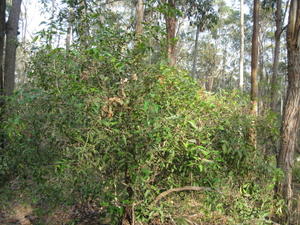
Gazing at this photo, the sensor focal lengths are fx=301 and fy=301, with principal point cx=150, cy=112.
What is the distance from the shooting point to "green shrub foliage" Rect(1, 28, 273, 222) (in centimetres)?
240

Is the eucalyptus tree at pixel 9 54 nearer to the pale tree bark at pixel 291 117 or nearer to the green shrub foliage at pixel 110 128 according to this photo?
the green shrub foliage at pixel 110 128

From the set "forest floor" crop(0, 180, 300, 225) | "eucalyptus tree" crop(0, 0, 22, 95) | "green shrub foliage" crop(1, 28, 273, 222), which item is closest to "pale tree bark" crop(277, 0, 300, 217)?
"forest floor" crop(0, 180, 300, 225)

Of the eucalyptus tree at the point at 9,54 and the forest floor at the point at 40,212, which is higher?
the eucalyptus tree at the point at 9,54

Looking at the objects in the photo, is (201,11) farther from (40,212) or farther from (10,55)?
(40,212)

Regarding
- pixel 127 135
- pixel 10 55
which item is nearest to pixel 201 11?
pixel 10 55

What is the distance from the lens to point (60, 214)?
376 cm

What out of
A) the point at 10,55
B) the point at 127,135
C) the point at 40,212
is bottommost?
the point at 40,212

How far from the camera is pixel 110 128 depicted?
8.25 feet

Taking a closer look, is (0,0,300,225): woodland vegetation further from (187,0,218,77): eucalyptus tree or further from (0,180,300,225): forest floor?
(187,0,218,77): eucalyptus tree

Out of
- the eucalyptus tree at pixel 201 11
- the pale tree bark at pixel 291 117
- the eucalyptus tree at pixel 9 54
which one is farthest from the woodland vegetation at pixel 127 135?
the eucalyptus tree at pixel 201 11

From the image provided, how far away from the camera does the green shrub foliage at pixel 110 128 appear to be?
2398mm

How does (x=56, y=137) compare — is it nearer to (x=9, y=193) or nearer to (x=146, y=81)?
(x=146, y=81)

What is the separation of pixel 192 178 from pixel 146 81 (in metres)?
1.09

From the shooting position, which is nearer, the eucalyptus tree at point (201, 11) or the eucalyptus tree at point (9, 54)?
the eucalyptus tree at point (9, 54)
